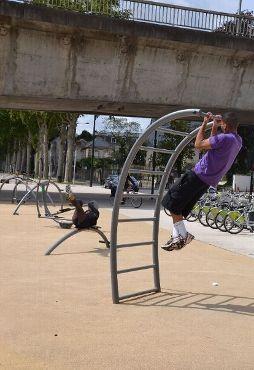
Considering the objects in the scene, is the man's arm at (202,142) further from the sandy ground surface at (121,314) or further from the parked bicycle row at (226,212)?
the parked bicycle row at (226,212)

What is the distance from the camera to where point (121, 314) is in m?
6.47

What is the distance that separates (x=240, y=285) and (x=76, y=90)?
15.6m

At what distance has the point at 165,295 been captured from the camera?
767 cm

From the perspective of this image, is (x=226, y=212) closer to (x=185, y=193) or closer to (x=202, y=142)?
(x=185, y=193)

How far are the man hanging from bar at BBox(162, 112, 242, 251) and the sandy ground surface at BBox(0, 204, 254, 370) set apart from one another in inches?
39.3

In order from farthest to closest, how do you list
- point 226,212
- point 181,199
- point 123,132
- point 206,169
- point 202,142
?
1. point 123,132
2. point 226,212
3. point 181,199
4. point 206,169
5. point 202,142

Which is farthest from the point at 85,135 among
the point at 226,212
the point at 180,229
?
the point at 180,229

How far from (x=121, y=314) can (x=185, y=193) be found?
1.49 meters

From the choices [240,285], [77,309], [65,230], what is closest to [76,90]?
[65,230]

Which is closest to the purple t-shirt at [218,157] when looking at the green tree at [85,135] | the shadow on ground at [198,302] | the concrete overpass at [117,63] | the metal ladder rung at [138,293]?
the shadow on ground at [198,302]

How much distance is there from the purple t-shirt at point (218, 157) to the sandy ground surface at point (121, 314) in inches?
58.8

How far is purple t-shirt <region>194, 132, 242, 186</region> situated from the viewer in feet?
21.7

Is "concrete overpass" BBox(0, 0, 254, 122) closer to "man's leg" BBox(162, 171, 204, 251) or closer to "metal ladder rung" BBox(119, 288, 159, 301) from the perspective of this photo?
"metal ladder rung" BBox(119, 288, 159, 301)

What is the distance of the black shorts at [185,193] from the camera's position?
682 centimetres
